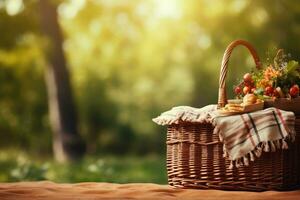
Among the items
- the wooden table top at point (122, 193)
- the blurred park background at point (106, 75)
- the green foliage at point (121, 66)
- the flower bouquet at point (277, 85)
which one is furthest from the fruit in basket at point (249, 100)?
the green foliage at point (121, 66)

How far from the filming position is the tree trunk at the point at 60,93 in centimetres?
1148

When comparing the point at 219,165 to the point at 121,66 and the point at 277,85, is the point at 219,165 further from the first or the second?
the point at 121,66

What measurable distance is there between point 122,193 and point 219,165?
618 millimetres

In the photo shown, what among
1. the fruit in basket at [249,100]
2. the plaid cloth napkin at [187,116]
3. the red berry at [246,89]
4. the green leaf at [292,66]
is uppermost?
the green leaf at [292,66]

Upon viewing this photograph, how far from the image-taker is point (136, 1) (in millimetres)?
15094

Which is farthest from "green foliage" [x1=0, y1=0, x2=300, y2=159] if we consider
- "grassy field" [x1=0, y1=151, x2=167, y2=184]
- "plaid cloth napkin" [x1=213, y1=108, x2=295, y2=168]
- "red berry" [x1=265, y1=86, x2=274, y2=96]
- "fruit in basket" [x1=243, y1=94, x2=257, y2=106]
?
"plaid cloth napkin" [x1=213, y1=108, x2=295, y2=168]

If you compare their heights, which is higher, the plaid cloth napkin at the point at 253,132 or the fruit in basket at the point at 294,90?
the fruit in basket at the point at 294,90

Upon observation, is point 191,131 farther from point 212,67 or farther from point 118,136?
point 212,67

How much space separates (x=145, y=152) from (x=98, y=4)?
388 centimetres

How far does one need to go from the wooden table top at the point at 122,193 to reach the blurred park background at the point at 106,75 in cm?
291

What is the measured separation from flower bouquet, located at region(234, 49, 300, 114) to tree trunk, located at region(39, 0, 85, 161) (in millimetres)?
7323

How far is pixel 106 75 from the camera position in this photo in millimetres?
16578

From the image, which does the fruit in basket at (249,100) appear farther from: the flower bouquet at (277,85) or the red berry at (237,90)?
the red berry at (237,90)

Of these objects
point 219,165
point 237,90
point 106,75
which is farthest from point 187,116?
point 106,75
